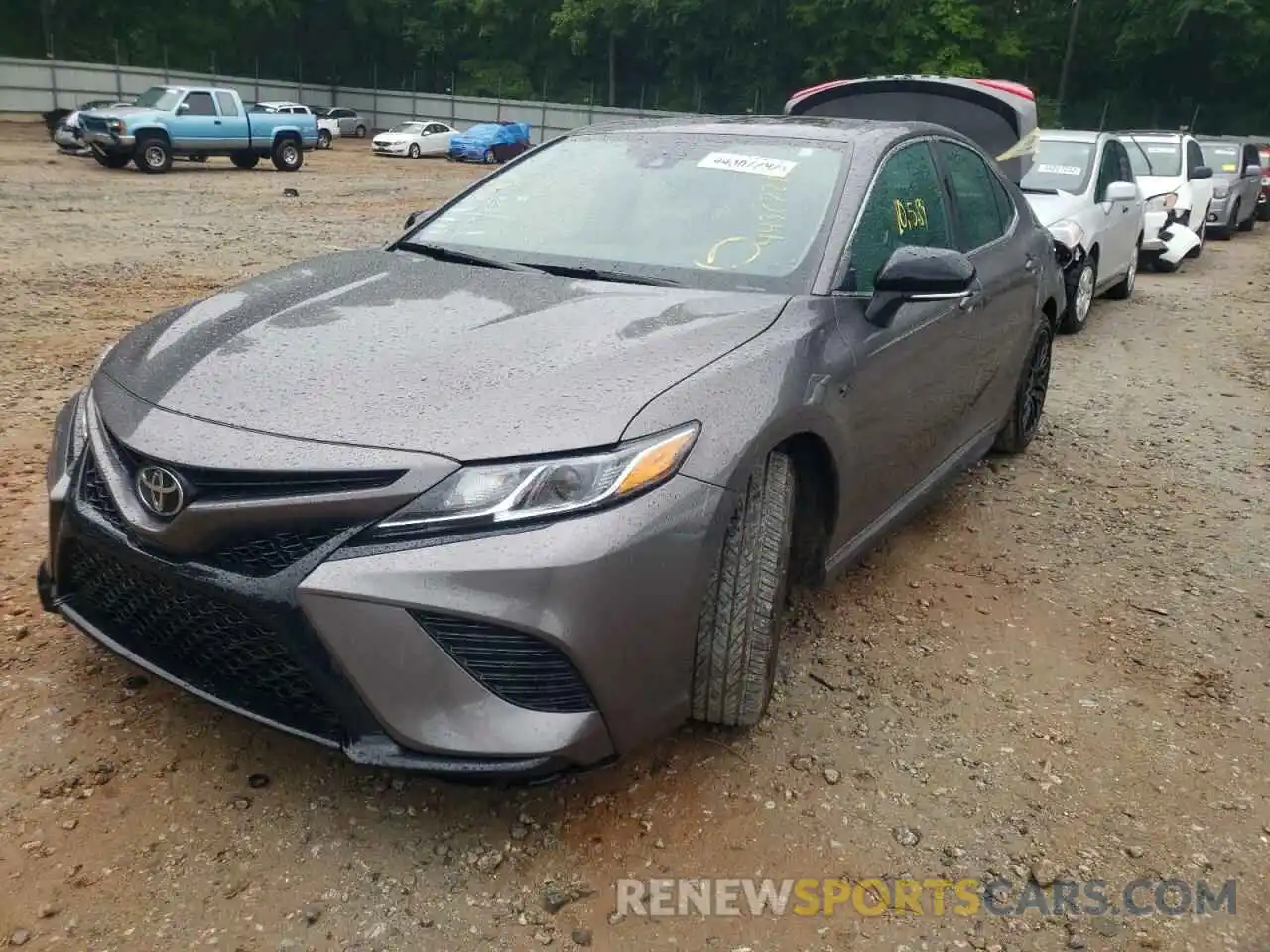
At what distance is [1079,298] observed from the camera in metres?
8.41

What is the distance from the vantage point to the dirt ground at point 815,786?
219cm

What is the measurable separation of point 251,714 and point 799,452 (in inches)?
58.4

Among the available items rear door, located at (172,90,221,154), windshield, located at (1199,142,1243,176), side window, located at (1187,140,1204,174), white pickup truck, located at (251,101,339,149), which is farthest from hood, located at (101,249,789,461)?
white pickup truck, located at (251,101,339,149)

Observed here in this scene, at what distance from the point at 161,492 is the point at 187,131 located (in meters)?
23.0

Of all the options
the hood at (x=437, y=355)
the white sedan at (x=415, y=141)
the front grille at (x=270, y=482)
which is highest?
the hood at (x=437, y=355)

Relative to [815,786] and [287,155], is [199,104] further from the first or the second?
[815,786]

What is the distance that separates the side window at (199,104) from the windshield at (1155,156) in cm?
1847

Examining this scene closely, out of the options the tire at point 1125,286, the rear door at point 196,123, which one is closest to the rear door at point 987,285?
the tire at point 1125,286

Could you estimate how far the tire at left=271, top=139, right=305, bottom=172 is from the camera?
24.2 meters

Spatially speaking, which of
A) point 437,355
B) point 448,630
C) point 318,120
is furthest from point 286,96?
point 448,630

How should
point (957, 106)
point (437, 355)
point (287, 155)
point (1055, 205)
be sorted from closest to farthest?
1. point (437, 355)
2. point (957, 106)
3. point (1055, 205)
4. point (287, 155)

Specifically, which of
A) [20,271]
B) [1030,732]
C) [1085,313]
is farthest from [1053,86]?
[1030,732]

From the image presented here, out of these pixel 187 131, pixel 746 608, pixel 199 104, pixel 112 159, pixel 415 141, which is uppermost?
pixel 746 608

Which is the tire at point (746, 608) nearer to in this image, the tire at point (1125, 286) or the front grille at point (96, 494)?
the front grille at point (96, 494)
